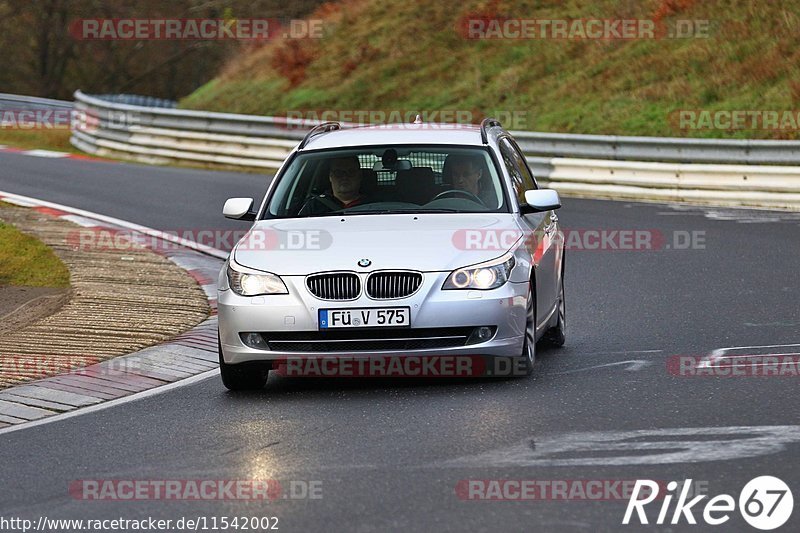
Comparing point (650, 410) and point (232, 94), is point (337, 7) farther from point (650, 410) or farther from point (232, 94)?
point (650, 410)

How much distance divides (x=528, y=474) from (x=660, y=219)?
1304 cm

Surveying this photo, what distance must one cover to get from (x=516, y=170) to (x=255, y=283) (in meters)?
2.64

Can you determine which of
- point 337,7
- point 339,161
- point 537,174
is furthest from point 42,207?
point 337,7

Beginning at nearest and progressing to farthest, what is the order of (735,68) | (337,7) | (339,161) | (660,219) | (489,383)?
(489,383)
(339,161)
(660,219)
(735,68)
(337,7)

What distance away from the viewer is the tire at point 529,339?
9.08 m

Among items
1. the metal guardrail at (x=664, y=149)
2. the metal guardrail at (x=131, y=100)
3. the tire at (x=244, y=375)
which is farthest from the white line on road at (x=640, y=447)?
the metal guardrail at (x=131, y=100)

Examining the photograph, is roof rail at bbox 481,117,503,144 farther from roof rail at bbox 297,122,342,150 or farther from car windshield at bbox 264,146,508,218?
roof rail at bbox 297,122,342,150

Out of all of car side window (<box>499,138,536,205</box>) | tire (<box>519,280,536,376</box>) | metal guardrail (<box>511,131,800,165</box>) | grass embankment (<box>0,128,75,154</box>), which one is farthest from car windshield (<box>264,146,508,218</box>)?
grass embankment (<box>0,128,75,154</box>)

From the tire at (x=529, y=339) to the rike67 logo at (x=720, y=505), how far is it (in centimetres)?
272

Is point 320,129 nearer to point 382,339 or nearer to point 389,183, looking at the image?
point 389,183

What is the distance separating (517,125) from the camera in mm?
29562

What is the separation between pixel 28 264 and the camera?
1501 cm

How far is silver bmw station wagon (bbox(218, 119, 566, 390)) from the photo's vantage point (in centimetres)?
875

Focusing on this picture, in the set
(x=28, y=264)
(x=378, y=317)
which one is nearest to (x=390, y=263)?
Result: (x=378, y=317)
